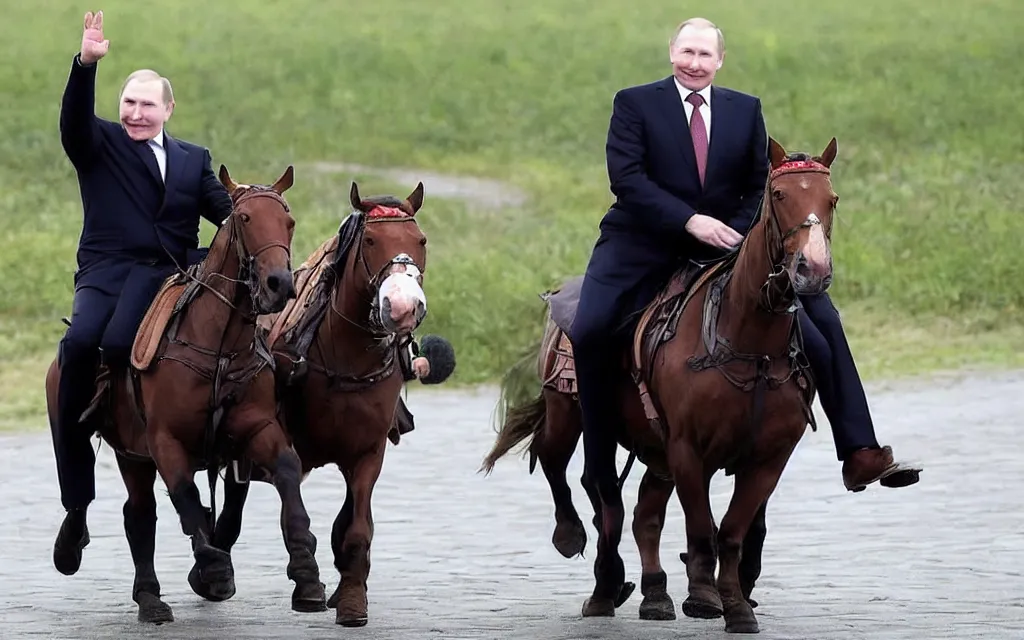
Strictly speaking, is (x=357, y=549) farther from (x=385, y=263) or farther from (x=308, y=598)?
(x=385, y=263)

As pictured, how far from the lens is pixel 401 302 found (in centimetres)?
942

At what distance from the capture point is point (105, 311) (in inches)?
409

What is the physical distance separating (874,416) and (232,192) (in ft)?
29.3

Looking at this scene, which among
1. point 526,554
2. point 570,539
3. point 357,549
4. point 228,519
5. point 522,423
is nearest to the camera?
point 357,549

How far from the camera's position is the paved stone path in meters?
9.95

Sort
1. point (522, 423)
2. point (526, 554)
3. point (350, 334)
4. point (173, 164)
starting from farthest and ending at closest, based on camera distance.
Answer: point (526, 554) → point (522, 423) → point (173, 164) → point (350, 334)

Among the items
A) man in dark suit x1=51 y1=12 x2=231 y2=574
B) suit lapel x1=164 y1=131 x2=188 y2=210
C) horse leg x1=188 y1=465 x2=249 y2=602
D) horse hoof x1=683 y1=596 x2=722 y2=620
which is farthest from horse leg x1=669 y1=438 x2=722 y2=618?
suit lapel x1=164 y1=131 x2=188 y2=210

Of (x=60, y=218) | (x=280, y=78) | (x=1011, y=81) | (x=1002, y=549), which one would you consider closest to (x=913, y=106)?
(x=1011, y=81)

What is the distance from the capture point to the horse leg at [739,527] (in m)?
9.66

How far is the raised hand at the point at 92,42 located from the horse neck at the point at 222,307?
0.95 meters

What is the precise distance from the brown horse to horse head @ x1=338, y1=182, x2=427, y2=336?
34cm

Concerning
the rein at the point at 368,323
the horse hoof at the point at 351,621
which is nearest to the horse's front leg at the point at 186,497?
the horse hoof at the point at 351,621

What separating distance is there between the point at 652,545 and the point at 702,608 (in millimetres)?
951

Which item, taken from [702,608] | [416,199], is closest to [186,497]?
[416,199]
